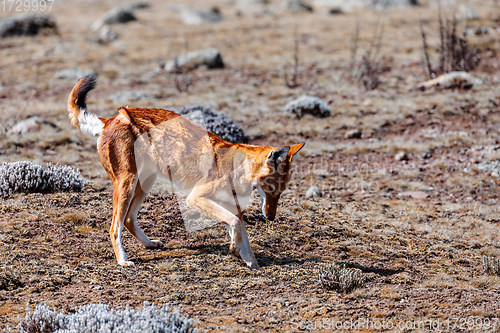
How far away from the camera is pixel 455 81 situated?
626 inches

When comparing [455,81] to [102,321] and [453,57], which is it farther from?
[102,321]

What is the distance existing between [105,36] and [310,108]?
738 inches

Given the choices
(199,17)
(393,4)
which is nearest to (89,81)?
(199,17)

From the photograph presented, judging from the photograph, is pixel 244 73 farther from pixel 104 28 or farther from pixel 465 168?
pixel 104 28

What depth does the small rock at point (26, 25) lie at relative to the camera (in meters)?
A: 29.4

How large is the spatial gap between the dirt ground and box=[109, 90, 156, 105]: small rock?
30 cm

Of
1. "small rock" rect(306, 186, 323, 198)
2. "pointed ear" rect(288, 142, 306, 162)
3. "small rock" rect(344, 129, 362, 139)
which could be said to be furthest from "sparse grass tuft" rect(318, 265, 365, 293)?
"small rock" rect(344, 129, 362, 139)

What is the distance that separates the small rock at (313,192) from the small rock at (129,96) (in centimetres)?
947

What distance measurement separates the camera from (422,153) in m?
11.8

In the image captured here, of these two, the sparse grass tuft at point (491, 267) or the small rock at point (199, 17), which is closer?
the sparse grass tuft at point (491, 267)

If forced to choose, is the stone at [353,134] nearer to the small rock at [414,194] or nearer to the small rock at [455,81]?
the small rock at [414,194]

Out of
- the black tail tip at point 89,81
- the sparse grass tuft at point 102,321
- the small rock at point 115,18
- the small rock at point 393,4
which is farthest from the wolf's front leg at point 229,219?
the small rock at point 393,4

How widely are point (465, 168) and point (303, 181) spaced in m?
3.87

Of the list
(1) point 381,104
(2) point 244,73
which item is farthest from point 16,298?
(2) point 244,73
